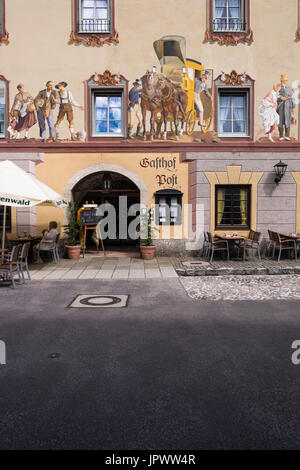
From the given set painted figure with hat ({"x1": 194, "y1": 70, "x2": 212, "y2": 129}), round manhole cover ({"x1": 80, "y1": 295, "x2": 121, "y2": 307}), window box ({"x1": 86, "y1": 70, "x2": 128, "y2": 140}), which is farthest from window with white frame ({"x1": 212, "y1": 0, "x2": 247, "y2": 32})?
round manhole cover ({"x1": 80, "y1": 295, "x2": 121, "y2": 307})

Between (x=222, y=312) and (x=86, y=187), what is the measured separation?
1132 cm

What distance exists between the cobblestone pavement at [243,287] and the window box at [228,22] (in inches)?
364

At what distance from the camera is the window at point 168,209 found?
14008mm

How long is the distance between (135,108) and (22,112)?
4218mm

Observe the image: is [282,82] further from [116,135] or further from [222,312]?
[222,312]

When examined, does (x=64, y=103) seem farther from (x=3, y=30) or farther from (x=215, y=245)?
(x=215, y=245)

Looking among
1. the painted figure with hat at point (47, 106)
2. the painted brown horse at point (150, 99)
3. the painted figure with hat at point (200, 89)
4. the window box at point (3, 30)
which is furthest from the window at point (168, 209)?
the window box at point (3, 30)

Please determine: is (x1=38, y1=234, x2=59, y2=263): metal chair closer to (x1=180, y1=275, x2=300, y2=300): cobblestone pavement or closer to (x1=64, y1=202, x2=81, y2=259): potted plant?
(x1=64, y1=202, x2=81, y2=259): potted plant

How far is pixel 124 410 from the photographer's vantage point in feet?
10.6

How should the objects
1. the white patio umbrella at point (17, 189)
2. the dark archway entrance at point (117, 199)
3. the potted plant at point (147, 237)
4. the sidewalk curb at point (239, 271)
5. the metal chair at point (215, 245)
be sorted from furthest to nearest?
1. the dark archway entrance at point (117, 199)
2. the potted plant at point (147, 237)
3. the metal chair at point (215, 245)
4. the sidewalk curb at point (239, 271)
5. the white patio umbrella at point (17, 189)

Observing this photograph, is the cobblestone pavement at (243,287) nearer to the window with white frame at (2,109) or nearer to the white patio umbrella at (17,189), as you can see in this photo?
the white patio umbrella at (17,189)

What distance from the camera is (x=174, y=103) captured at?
14.0m

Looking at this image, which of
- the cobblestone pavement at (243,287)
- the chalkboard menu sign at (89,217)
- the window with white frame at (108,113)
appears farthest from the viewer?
the window with white frame at (108,113)

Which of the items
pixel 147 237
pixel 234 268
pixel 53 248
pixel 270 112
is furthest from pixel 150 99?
pixel 234 268
